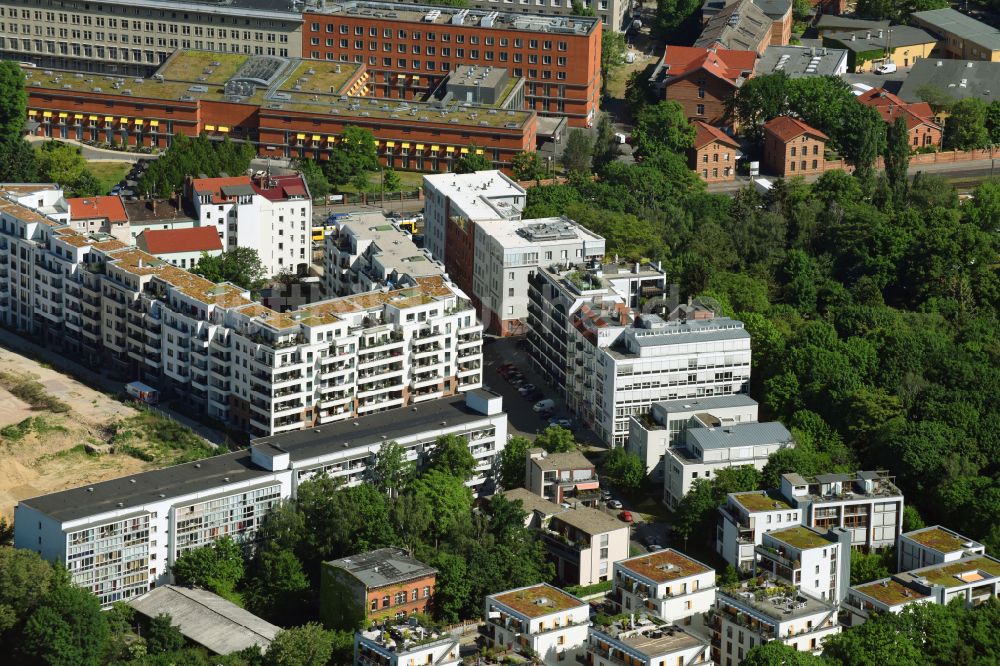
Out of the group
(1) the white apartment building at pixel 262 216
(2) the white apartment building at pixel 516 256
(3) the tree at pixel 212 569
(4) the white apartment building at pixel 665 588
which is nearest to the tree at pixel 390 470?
(3) the tree at pixel 212 569

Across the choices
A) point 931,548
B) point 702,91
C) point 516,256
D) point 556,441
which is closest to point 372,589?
point 556,441

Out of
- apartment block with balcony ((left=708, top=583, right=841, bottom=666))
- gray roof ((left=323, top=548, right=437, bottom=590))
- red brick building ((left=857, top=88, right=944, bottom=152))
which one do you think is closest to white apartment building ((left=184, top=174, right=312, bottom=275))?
gray roof ((left=323, top=548, right=437, bottom=590))

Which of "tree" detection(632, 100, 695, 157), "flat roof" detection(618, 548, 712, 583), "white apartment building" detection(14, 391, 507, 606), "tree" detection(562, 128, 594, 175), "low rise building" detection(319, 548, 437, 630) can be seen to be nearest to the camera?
"low rise building" detection(319, 548, 437, 630)

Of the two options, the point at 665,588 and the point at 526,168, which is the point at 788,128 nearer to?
the point at 526,168

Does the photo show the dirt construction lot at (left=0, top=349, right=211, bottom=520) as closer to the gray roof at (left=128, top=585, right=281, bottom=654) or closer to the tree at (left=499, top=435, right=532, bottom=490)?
the gray roof at (left=128, top=585, right=281, bottom=654)

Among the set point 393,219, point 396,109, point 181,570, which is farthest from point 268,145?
point 181,570

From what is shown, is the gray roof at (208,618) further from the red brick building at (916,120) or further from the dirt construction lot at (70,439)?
the red brick building at (916,120)
